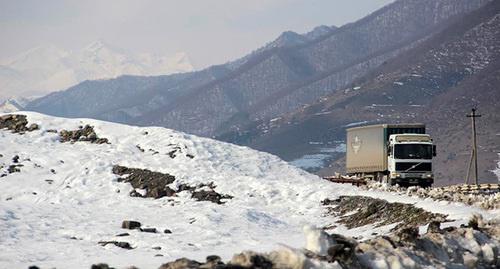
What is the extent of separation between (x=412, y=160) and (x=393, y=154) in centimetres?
155

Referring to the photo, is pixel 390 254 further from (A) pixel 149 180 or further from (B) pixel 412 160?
(B) pixel 412 160

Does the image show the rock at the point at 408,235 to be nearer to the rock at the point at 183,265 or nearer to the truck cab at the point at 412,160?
the rock at the point at 183,265

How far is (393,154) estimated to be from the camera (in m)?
60.0

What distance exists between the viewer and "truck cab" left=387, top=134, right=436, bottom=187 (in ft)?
194

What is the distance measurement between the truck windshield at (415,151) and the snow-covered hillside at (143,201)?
6591 mm

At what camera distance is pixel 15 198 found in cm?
5456

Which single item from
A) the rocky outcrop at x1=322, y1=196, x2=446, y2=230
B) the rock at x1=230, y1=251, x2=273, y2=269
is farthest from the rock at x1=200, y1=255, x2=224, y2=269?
the rocky outcrop at x1=322, y1=196, x2=446, y2=230

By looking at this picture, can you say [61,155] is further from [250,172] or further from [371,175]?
[371,175]

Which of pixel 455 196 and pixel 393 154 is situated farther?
pixel 393 154

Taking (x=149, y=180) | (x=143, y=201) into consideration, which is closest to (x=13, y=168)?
(x=149, y=180)

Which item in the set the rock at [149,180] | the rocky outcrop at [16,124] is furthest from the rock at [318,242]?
the rocky outcrop at [16,124]

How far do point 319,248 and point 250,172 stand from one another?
161ft

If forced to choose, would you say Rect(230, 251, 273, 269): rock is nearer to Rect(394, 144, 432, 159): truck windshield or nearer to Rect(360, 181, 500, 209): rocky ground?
Rect(360, 181, 500, 209): rocky ground

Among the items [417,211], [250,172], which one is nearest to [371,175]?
[250,172]
